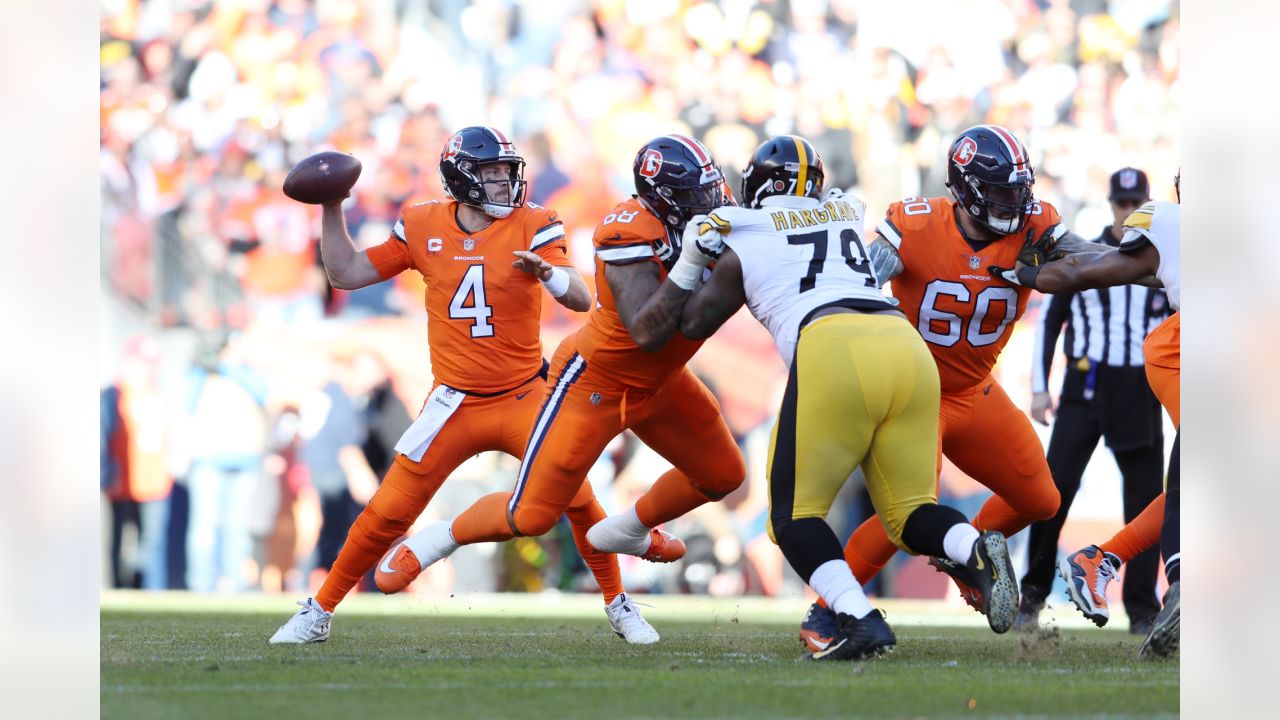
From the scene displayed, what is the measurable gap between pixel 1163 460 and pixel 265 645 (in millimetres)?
4003

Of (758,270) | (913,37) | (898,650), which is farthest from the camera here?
(913,37)

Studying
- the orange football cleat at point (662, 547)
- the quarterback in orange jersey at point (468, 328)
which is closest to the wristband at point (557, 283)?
the quarterback in orange jersey at point (468, 328)

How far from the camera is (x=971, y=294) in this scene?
5242mm

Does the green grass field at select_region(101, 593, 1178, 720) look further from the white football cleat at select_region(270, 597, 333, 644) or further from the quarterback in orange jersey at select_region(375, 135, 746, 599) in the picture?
the quarterback in orange jersey at select_region(375, 135, 746, 599)

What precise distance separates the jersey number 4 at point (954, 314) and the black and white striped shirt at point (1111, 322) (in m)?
1.61

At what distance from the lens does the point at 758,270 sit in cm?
458

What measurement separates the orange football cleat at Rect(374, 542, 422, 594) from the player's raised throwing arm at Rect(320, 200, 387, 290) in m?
1.01

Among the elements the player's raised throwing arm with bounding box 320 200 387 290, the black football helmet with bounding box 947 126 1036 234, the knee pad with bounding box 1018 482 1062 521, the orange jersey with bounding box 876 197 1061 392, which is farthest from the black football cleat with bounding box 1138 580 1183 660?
the player's raised throwing arm with bounding box 320 200 387 290

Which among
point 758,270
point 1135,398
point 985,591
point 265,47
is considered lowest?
point 985,591

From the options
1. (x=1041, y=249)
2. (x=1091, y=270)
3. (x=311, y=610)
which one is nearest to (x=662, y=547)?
(x=311, y=610)

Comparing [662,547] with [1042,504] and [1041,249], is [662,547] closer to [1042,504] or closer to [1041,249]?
[1042,504]
